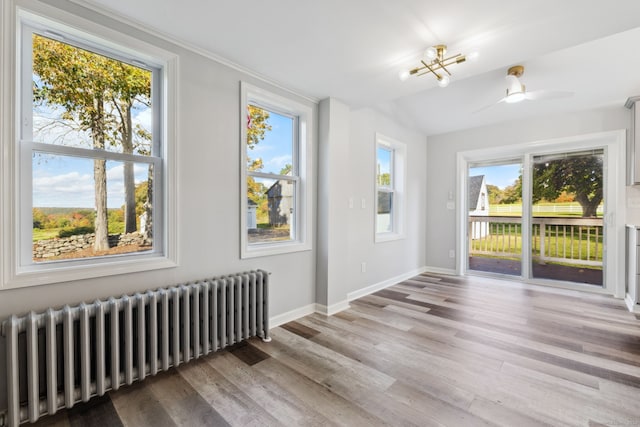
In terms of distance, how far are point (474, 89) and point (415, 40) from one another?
79.2 inches

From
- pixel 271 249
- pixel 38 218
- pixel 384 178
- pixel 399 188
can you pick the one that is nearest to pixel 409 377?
pixel 271 249

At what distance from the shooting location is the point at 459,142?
494 centimetres

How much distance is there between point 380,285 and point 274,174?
2.38 metres

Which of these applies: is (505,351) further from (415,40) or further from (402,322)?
(415,40)

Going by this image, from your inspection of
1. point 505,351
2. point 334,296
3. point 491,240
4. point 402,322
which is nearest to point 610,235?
point 491,240

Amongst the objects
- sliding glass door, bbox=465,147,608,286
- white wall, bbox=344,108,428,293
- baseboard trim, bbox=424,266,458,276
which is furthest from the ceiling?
baseboard trim, bbox=424,266,458,276

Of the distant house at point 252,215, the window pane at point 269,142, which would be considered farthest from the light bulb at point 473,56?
the distant house at point 252,215

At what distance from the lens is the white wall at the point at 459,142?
12.4 ft

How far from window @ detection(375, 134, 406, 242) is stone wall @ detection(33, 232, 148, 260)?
10.7 ft

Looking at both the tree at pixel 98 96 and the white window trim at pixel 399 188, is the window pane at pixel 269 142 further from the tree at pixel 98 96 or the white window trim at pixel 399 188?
the white window trim at pixel 399 188

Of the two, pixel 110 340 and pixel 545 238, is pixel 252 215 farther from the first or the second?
pixel 545 238

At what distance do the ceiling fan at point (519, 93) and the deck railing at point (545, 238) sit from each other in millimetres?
2313

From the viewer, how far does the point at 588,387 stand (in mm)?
1865

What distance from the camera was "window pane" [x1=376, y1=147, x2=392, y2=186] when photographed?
440 cm
